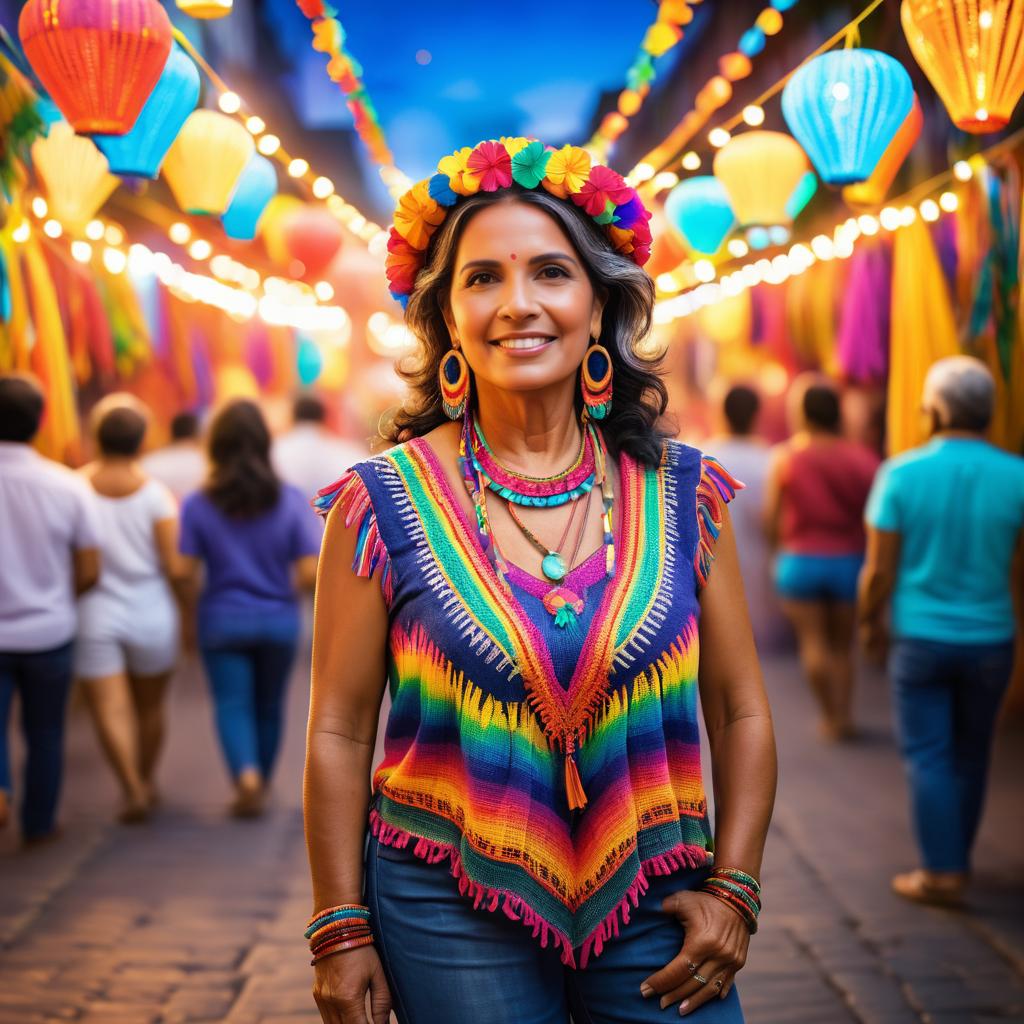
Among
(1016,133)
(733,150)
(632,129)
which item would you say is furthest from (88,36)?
→ (632,129)

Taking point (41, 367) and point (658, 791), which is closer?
point (658, 791)

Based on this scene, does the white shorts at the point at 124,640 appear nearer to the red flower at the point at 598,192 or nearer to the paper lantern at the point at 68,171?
the paper lantern at the point at 68,171

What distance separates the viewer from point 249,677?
6492 millimetres

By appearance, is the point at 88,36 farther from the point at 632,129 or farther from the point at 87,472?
the point at 632,129

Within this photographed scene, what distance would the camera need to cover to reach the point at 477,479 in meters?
2.28

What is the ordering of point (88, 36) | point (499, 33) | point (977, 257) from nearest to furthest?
point (88, 36), point (977, 257), point (499, 33)

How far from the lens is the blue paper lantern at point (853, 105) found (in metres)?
4.46

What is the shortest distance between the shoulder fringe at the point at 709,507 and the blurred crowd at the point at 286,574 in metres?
2.93

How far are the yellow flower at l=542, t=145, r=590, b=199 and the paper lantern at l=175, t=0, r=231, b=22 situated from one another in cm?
209

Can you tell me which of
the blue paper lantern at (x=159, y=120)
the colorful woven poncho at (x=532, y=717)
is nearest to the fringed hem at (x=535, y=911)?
the colorful woven poncho at (x=532, y=717)

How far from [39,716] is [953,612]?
3.85 meters

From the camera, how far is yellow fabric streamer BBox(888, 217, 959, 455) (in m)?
6.37

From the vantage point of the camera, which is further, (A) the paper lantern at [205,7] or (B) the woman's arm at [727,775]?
(A) the paper lantern at [205,7]

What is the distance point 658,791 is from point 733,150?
4.40 m
